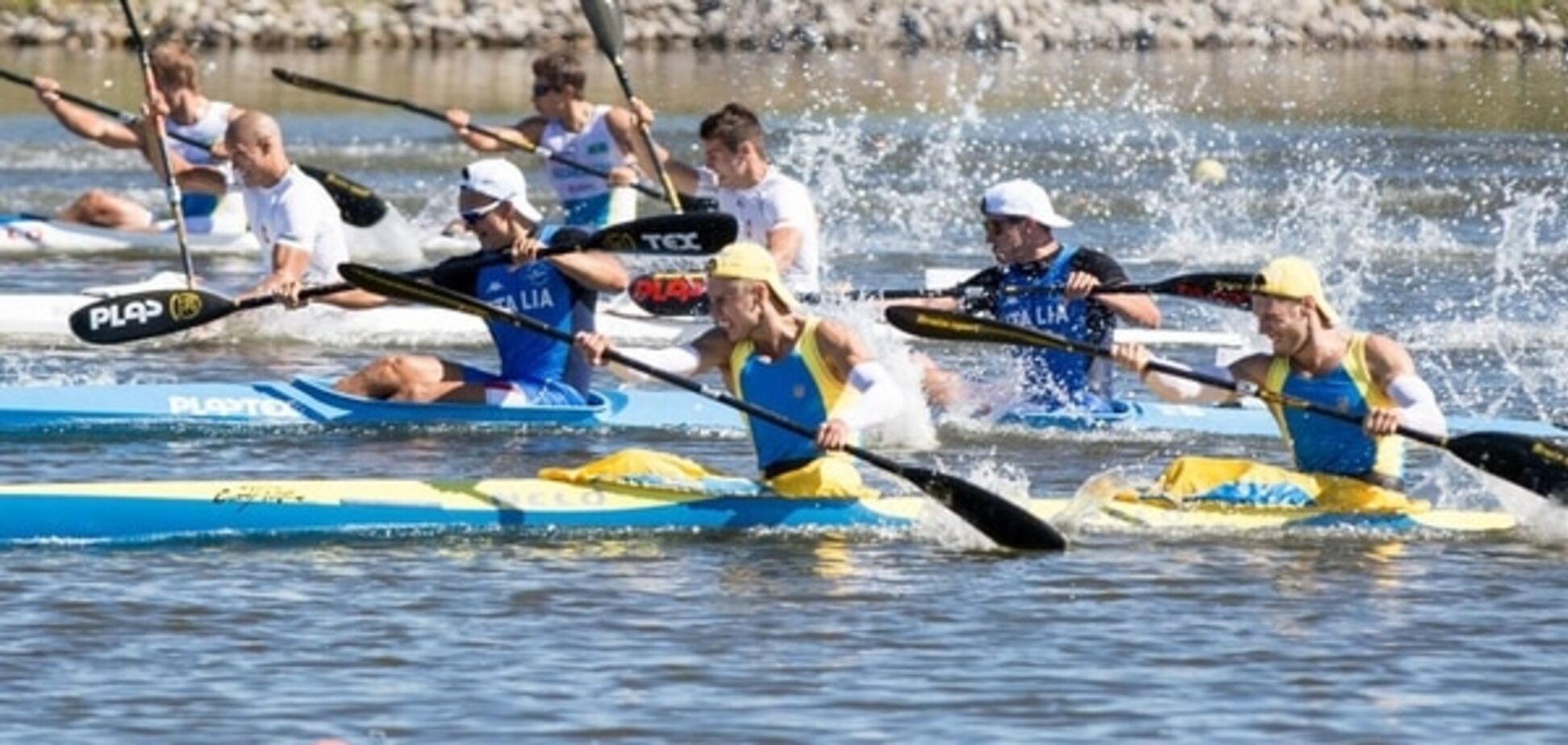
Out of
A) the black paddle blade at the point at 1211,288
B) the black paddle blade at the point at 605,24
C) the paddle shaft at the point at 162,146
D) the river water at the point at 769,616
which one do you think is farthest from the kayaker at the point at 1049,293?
the black paddle blade at the point at 605,24

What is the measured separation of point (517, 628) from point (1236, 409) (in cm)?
633

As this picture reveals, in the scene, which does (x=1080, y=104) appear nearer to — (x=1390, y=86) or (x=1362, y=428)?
(x=1390, y=86)

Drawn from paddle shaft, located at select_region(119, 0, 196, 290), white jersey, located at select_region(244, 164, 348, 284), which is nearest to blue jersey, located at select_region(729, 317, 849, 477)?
white jersey, located at select_region(244, 164, 348, 284)

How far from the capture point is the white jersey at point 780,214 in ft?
62.4

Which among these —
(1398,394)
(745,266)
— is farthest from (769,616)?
(1398,394)

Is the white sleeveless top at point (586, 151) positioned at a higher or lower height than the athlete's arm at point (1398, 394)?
lower

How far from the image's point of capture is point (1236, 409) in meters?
18.5

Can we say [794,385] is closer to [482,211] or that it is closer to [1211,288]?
[1211,288]

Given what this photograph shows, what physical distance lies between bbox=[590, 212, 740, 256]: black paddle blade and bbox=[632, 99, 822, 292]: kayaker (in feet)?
6.02

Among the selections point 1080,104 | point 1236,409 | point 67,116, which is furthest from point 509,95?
point 1236,409

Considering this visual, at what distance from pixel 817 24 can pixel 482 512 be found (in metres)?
39.4

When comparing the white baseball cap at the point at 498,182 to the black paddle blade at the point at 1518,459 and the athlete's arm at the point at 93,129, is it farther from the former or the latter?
the athlete's arm at the point at 93,129

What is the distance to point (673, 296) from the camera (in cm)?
1920

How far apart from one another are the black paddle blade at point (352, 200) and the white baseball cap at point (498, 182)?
646 centimetres
